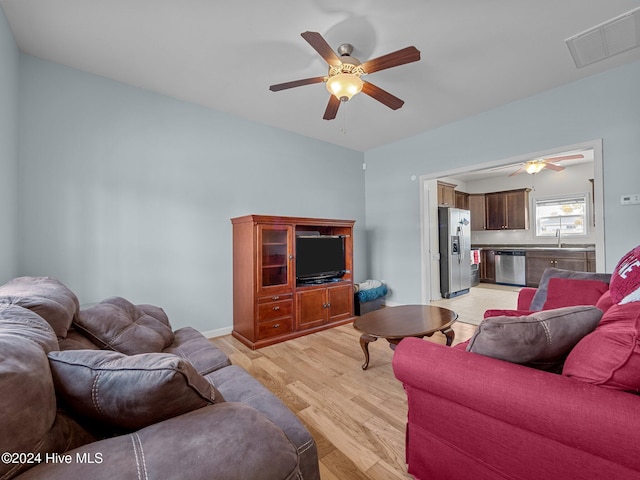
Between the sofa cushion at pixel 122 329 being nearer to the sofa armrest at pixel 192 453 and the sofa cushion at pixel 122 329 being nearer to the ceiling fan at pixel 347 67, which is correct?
the sofa armrest at pixel 192 453

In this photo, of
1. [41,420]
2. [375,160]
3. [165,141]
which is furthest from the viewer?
[375,160]

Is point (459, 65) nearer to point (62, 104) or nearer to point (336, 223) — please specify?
point (336, 223)

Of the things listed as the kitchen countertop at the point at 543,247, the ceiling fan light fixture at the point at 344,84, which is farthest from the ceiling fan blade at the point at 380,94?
the kitchen countertop at the point at 543,247

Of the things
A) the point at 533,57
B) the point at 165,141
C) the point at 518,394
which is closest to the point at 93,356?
the point at 518,394

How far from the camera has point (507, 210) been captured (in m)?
6.84

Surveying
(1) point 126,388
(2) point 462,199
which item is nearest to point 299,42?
(1) point 126,388

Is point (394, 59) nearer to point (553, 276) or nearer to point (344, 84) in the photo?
point (344, 84)

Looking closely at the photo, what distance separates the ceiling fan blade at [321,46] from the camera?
1.78 meters

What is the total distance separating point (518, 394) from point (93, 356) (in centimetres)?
136

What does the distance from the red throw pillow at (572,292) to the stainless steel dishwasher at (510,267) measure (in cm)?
458

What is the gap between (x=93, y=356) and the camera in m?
0.82

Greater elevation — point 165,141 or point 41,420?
point 165,141

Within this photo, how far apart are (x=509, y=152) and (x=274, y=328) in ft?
11.6

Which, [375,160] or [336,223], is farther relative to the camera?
[375,160]
